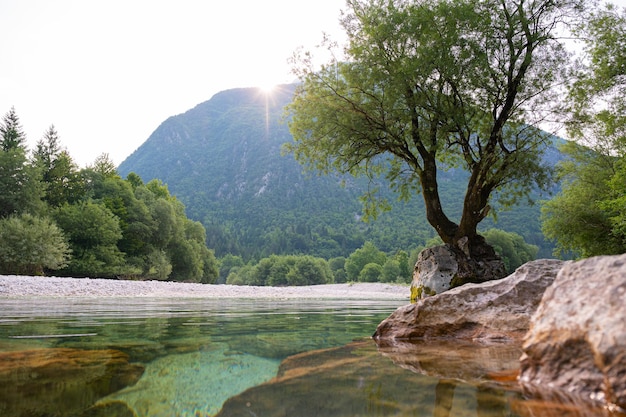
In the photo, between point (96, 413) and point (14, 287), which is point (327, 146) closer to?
point (96, 413)

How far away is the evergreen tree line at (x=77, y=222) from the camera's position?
98.9 feet

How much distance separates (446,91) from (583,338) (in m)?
12.0

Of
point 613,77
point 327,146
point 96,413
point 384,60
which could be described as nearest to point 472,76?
point 384,60

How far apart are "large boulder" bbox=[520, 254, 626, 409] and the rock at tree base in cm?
927

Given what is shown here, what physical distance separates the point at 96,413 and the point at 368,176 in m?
14.6

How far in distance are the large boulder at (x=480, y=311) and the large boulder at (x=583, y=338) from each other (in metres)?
2.13

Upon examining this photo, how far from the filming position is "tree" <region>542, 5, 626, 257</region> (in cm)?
1800

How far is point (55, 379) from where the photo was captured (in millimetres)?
2283

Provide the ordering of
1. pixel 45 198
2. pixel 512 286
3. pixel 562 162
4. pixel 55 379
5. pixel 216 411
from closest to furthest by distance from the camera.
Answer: pixel 216 411 → pixel 55 379 → pixel 512 286 → pixel 562 162 → pixel 45 198

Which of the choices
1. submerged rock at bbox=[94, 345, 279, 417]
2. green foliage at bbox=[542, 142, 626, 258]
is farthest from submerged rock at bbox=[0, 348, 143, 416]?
green foliage at bbox=[542, 142, 626, 258]

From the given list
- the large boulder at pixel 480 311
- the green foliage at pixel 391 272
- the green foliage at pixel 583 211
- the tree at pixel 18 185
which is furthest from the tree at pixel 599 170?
the green foliage at pixel 391 272

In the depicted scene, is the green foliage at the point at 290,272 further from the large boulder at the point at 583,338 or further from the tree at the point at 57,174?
the large boulder at the point at 583,338

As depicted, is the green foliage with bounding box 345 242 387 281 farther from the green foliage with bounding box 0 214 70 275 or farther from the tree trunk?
the tree trunk

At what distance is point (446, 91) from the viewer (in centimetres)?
1284
